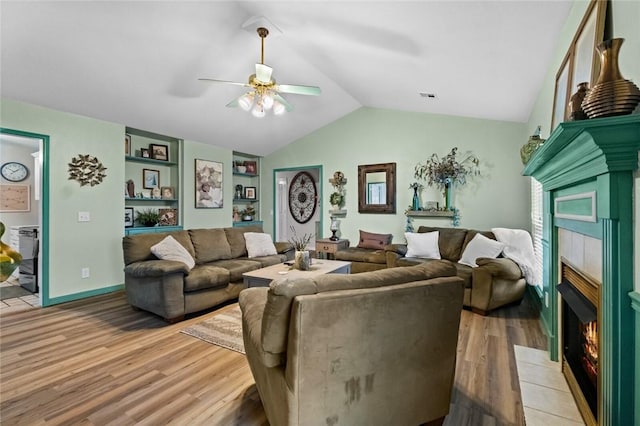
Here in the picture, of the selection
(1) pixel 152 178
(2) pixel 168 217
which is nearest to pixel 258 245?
(2) pixel 168 217

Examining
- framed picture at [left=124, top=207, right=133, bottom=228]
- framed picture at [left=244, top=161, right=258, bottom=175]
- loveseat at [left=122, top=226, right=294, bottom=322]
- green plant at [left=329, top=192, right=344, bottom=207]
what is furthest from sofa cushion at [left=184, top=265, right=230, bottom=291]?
framed picture at [left=244, top=161, right=258, bottom=175]

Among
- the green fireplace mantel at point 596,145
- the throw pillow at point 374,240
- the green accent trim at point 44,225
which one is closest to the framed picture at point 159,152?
the green accent trim at point 44,225

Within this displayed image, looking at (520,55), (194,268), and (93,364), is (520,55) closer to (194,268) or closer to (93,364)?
(194,268)

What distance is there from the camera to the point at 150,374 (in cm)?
218

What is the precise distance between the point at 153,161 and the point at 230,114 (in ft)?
4.81

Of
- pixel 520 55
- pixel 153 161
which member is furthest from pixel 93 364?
pixel 520 55

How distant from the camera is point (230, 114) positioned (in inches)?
187

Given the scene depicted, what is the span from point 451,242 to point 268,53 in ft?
11.4

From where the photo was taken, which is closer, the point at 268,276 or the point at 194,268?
the point at 268,276

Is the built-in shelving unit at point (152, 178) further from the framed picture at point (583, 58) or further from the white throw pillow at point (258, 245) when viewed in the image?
the framed picture at point (583, 58)

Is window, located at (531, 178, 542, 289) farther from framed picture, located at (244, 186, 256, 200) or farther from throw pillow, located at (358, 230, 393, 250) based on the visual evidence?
framed picture, located at (244, 186, 256, 200)

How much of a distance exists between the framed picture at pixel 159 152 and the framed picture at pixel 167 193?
49 centimetres

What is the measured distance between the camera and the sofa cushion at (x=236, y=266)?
3727mm

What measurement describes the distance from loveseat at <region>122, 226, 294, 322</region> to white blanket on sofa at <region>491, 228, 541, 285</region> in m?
3.06
